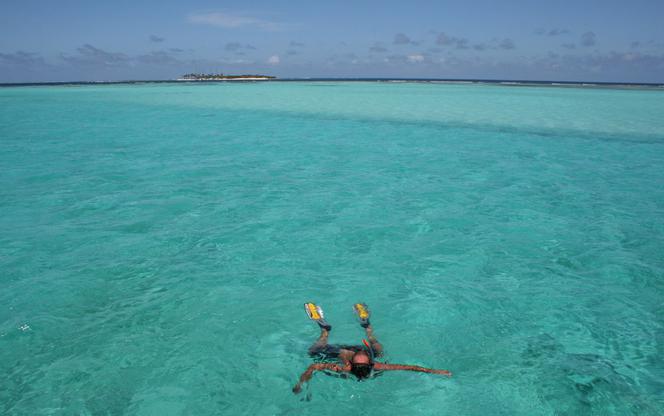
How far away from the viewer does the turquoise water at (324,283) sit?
5973mm

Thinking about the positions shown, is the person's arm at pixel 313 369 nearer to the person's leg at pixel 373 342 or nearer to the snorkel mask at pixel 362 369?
the snorkel mask at pixel 362 369

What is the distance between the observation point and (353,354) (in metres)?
6.30

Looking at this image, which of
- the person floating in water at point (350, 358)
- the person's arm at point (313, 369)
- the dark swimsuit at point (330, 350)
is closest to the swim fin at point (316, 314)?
the person floating in water at point (350, 358)

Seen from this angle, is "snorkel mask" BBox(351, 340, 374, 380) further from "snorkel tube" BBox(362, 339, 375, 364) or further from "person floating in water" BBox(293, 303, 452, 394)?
"snorkel tube" BBox(362, 339, 375, 364)

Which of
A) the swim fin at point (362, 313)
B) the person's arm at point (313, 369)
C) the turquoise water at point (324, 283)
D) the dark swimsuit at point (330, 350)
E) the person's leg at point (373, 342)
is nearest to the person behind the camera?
the turquoise water at point (324, 283)

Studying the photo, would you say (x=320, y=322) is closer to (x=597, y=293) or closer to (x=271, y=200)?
(x=597, y=293)

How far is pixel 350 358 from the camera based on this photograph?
20.5 feet

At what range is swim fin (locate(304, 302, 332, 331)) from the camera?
721 cm

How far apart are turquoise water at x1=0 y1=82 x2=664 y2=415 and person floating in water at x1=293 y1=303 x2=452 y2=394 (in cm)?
17

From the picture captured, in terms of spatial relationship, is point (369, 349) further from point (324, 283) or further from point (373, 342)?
point (324, 283)

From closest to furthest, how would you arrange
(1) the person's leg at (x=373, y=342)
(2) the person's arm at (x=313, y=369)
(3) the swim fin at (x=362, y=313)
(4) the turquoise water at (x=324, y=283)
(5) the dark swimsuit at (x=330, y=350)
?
(4) the turquoise water at (x=324, y=283) → (2) the person's arm at (x=313, y=369) → (5) the dark swimsuit at (x=330, y=350) → (1) the person's leg at (x=373, y=342) → (3) the swim fin at (x=362, y=313)

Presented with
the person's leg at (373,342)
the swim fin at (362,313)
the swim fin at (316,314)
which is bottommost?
the person's leg at (373,342)

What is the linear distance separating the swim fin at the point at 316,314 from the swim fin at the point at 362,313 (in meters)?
0.64

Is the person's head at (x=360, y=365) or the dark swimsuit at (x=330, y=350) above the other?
the person's head at (x=360, y=365)
